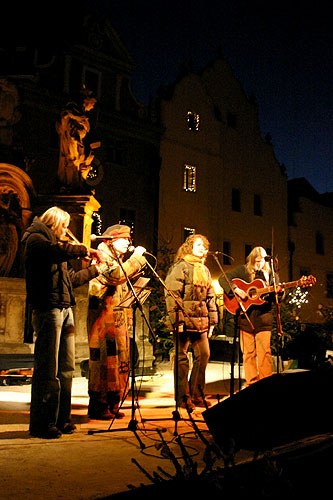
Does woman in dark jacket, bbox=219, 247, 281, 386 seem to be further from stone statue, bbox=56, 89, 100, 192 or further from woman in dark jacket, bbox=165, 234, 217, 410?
stone statue, bbox=56, 89, 100, 192

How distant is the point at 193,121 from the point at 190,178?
299 cm

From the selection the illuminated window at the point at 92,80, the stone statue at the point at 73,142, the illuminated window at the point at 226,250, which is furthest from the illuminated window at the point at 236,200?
the stone statue at the point at 73,142

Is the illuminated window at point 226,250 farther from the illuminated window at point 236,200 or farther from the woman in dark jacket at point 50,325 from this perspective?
the woman in dark jacket at point 50,325

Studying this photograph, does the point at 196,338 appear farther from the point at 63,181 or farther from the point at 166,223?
the point at 166,223

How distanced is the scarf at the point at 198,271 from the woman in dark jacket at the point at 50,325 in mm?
1892

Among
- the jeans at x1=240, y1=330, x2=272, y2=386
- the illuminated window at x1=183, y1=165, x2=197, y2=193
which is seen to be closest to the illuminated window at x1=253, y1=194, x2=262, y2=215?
the illuminated window at x1=183, y1=165, x2=197, y2=193

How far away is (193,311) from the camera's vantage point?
5.97m

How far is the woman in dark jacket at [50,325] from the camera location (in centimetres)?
422

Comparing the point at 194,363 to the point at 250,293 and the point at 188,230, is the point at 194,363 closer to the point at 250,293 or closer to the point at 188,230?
the point at 250,293

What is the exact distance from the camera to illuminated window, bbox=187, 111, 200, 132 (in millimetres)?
25016

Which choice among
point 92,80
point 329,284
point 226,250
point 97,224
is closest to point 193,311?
point 97,224

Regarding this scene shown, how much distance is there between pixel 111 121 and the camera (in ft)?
72.2

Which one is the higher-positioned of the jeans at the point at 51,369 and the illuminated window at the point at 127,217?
the illuminated window at the point at 127,217

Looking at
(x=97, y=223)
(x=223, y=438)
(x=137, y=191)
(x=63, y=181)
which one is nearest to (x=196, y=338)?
(x=223, y=438)
